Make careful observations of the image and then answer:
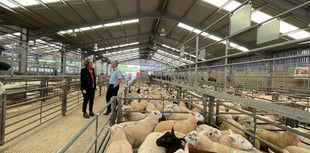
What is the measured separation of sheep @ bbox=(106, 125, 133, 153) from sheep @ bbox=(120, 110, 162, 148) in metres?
0.17

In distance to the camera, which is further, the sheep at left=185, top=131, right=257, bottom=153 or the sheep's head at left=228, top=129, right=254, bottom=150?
the sheep's head at left=228, top=129, right=254, bottom=150

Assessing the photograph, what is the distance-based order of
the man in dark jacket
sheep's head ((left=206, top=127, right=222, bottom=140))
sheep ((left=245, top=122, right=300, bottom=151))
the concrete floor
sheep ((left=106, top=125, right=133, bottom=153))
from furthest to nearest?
1. the man in dark jacket
2. the concrete floor
3. sheep ((left=245, top=122, right=300, bottom=151))
4. sheep's head ((left=206, top=127, right=222, bottom=140))
5. sheep ((left=106, top=125, right=133, bottom=153))

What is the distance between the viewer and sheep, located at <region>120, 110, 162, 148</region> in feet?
9.23

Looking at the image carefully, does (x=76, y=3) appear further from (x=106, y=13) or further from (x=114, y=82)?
(x=114, y=82)

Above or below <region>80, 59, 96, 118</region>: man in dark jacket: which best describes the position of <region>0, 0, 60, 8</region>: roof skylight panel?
above

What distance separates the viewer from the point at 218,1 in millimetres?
8164

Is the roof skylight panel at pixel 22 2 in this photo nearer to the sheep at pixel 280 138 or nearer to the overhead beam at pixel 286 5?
the overhead beam at pixel 286 5

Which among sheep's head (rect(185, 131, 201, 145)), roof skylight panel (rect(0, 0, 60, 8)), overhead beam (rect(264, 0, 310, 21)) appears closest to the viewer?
sheep's head (rect(185, 131, 201, 145))

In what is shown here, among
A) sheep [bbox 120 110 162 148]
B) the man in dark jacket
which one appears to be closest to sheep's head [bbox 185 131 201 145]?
sheep [bbox 120 110 162 148]

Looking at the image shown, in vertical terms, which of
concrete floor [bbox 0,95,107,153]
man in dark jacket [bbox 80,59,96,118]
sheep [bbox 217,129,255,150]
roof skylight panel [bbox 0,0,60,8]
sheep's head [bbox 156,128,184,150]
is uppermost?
roof skylight panel [bbox 0,0,60,8]

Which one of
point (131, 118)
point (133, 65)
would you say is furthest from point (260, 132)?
point (133, 65)

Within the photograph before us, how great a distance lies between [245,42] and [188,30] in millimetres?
3353

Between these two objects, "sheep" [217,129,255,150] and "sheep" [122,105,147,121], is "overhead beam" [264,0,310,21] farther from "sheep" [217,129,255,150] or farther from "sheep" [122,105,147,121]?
"sheep" [217,129,255,150]

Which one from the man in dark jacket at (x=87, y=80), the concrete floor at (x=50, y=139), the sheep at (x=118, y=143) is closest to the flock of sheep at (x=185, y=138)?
the sheep at (x=118, y=143)
